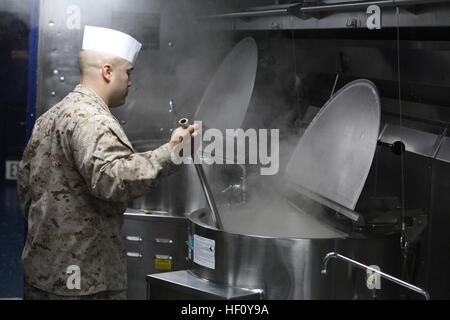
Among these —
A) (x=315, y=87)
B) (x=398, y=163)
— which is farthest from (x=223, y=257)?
(x=315, y=87)

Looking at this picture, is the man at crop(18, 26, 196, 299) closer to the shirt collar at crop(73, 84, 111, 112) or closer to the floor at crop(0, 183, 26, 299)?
the shirt collar at crop(73, 84, 111, 112)

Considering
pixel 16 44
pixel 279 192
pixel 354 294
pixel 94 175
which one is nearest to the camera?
pixel 94 175

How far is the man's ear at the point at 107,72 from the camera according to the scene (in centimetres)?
210

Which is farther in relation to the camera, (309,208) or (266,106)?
(266,106)

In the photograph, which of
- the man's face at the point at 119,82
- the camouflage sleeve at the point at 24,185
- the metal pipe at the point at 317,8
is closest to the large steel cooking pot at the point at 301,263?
the man's face at the point at 119,82

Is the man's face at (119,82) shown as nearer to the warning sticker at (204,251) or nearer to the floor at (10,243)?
the warning sticker at (204,251)

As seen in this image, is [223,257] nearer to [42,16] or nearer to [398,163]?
[398,163]

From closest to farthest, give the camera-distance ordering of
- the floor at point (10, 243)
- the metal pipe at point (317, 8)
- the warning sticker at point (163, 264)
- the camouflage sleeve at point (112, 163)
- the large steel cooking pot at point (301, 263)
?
1. the camouflage sleeve at point (112, 163)
2. the large steel cooking pot at point (301, 263)
3. the metal pipe at point (317, 8)
4. the warning sticker at point (163, 264)
5. the floor at point (10, 243)

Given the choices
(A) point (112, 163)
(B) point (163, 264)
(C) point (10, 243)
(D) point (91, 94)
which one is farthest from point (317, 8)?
(C) point (10, 243)

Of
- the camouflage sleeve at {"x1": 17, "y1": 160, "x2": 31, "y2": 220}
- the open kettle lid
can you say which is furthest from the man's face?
the open kettle lid

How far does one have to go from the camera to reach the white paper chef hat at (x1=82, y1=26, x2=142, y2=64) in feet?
7.05

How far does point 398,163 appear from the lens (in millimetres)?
2576

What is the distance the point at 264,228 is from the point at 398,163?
627mm

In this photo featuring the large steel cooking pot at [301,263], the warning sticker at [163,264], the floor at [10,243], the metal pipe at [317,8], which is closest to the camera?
the large steel cooking pot at [301,263]
